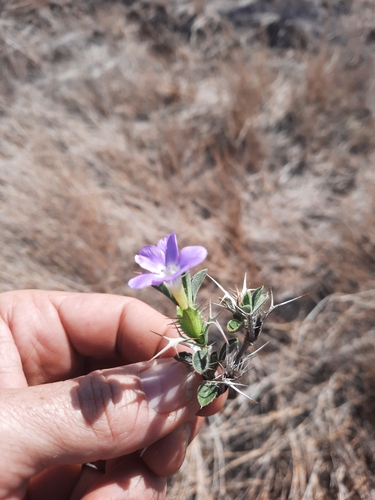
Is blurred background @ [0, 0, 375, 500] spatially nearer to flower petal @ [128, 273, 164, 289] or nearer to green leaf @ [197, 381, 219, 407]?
green leaf @ [197, 381, 219, 407]

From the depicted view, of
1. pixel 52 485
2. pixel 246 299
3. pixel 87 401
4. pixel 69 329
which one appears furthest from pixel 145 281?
pixel 52 485

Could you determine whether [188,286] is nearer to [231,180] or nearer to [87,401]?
[87,401]

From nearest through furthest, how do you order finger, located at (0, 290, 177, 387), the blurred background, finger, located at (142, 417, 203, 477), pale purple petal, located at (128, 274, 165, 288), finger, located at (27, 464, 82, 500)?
pale purple petal, located at (128, 274, 165, 288), finger, located at (142, 417, 203, 477), finger, located at (27, 464, 82, 500), finger, located at (0, 290, 177, 387), the blurred background

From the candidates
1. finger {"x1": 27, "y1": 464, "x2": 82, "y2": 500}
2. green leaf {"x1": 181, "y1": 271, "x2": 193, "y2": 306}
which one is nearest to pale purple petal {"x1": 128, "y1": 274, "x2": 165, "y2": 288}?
green leaf {"x1": 181, "y1": 271, "x2": 193, "y2": 306}

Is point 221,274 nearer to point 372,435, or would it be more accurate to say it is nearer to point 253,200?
point 253,200

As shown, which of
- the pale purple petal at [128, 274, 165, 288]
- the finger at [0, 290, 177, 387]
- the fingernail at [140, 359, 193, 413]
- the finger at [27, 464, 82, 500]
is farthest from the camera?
the finger at [0, 290, 177, 387]

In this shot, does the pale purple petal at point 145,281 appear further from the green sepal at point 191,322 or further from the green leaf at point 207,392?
the green leaf at point 207,392

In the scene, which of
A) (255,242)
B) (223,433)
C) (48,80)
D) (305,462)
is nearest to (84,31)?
(48,80)
